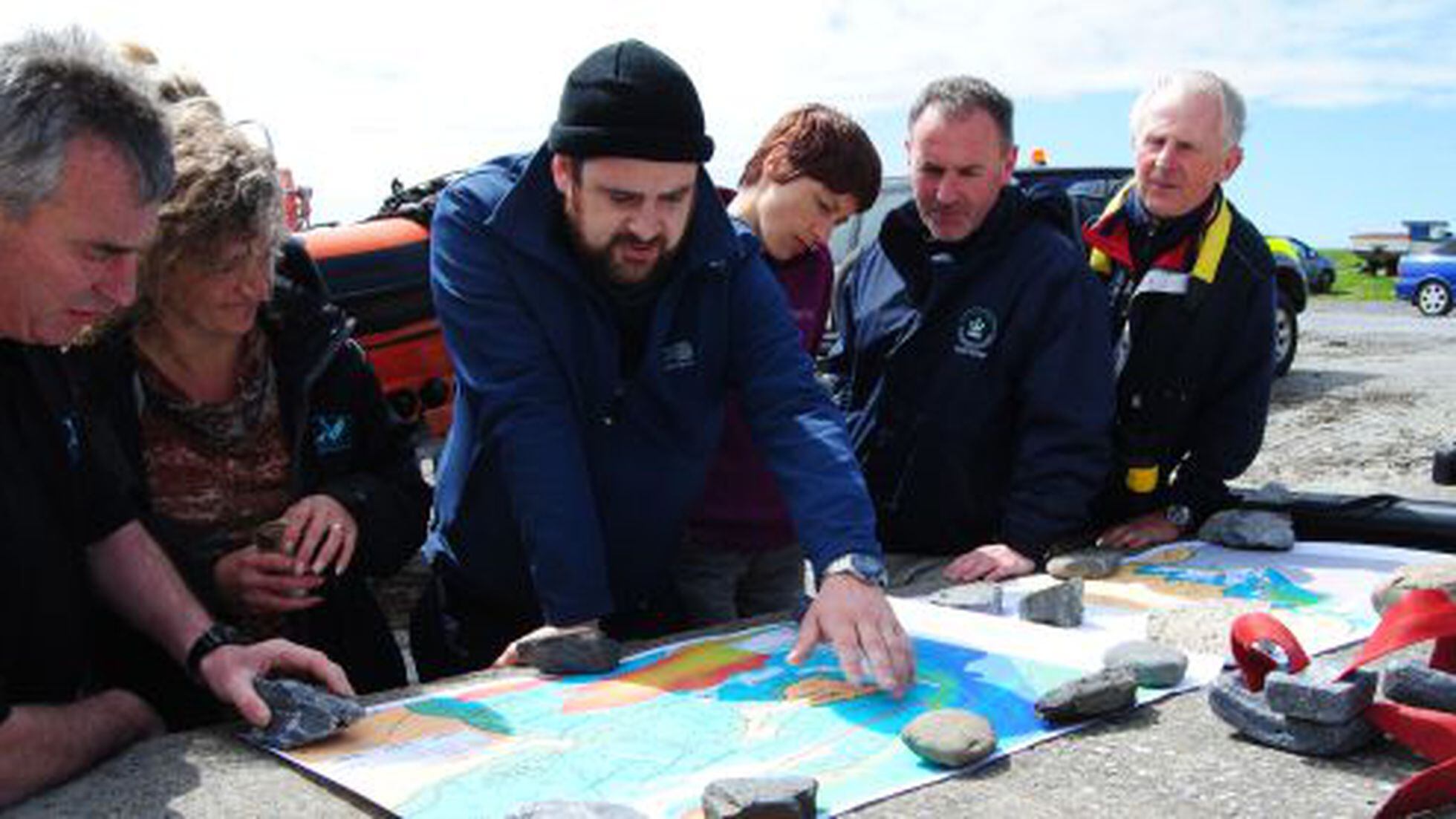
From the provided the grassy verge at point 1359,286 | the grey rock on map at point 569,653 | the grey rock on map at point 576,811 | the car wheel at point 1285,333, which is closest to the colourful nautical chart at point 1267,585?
the grey rock on map at point 569,653

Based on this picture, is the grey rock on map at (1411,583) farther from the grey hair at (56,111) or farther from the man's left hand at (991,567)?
the grey hair at (56,111)

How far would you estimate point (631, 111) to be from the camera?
2215 millimetres

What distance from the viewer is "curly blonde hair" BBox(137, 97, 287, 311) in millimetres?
2227

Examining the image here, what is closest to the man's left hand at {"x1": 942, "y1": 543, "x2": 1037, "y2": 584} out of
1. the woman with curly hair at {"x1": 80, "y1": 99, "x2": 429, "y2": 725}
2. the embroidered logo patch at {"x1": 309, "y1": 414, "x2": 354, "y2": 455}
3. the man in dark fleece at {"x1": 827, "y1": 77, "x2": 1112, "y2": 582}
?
the man in dark fleece at {"x1": 827, "y1": 77, "x2": 1112, "y2": 582}

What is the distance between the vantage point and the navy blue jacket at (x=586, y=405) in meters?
2.32

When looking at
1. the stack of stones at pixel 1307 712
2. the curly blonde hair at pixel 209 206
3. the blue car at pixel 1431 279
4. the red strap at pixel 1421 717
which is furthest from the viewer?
the blue car at pixel 1431 279

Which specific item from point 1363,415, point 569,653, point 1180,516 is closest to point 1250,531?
point 1180,516

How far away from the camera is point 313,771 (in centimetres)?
182

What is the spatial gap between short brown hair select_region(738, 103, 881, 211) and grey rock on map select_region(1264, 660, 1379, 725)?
147 centimetres

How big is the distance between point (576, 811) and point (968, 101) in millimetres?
2033

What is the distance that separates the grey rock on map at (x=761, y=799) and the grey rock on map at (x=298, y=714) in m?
0.59

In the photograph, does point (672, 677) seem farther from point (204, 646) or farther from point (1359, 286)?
point (1359, 286)

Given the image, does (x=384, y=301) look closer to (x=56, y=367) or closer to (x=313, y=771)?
(x=56, y=367)

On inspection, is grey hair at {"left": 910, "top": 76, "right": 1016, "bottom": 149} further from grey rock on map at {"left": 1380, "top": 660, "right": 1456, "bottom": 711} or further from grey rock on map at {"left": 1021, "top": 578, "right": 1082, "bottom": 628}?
grey rock on map at {"left": 1380, "top": 660, "right": 1456, "bottom": 711}
